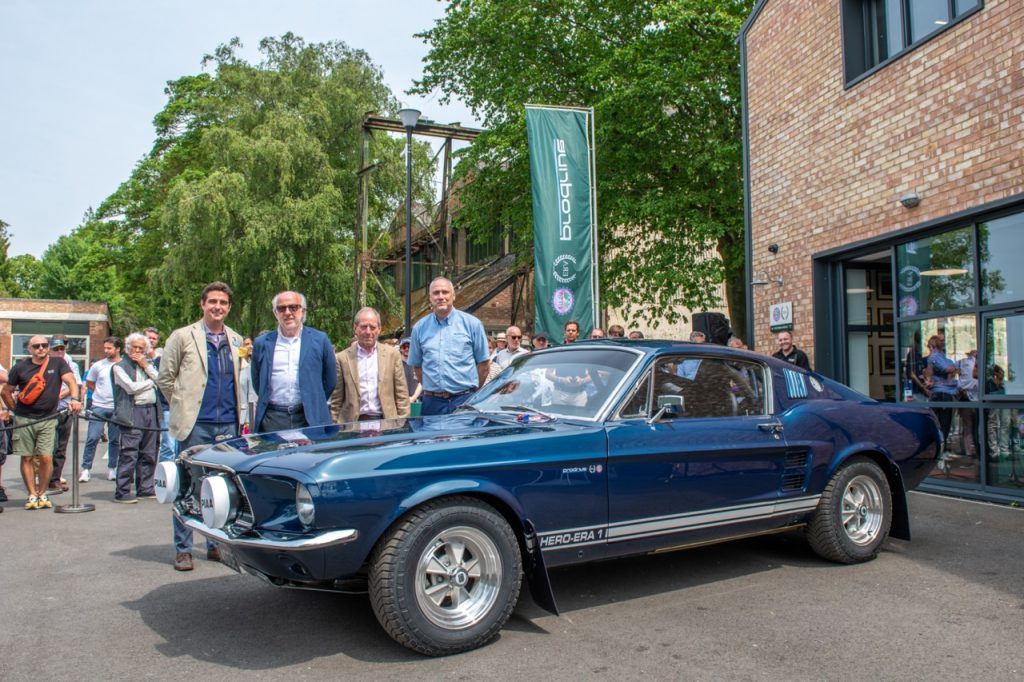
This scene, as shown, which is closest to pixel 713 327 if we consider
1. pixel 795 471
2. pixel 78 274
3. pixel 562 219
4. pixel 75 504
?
pixel 562 219

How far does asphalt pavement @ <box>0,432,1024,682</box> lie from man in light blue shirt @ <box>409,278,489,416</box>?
67.7 inches

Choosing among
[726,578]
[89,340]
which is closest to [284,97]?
[89,340]

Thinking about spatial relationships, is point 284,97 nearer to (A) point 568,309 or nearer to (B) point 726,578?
(A) point 568,309

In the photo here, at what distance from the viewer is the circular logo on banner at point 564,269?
11578 mm

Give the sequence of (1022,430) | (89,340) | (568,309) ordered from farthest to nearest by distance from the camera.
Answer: (89,340), (568,309), (1022,430)

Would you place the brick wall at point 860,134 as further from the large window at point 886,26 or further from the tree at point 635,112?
the tree at point 635,112

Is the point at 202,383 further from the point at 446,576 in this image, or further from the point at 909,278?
the point at 909,278

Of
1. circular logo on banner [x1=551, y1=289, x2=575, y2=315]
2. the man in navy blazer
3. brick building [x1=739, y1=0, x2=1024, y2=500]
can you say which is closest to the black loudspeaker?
brick building [x1=739, y1=0, x2=1024, y2=500]

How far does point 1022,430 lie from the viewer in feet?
27.0

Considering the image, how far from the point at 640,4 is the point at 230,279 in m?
15.9

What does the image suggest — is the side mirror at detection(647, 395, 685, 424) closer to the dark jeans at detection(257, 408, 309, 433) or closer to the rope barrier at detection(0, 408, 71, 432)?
the dark jeans at detection(257, 408, 309, 433)

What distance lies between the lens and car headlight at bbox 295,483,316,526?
374cm

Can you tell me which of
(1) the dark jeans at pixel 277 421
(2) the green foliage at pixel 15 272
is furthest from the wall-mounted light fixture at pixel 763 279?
(2) the green foliage at pixel 15 272

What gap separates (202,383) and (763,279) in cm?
891
